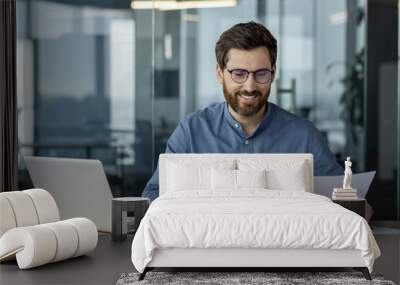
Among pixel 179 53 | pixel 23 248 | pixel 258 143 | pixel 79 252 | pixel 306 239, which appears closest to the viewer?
pixel 306 239

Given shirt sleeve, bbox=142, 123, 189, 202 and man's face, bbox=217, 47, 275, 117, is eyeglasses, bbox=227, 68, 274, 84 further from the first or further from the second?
shirt sleeve, bbox=142, 123, 189, 202

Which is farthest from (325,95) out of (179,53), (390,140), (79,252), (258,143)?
(79,252)

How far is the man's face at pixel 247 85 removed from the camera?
6.33m

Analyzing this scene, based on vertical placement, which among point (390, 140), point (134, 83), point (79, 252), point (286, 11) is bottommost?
point (79, 252)

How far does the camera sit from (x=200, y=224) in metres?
4.81

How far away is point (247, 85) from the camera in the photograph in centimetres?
634

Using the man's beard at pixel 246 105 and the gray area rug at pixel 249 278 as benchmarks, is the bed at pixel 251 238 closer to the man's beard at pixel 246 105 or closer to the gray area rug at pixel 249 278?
the gray area rug at pixel 249 278

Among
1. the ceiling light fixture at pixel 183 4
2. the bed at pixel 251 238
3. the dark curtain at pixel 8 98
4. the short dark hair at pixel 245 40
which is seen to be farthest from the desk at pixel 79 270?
the ceiling light fixture at pixel 183 4

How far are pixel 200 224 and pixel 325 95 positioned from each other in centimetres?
391

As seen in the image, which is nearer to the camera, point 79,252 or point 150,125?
point 79,252

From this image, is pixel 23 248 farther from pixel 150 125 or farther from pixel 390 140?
pixel 390 140

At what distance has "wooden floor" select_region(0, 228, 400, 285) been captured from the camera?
500cm

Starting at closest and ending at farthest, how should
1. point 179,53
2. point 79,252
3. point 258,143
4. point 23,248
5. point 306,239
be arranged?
1. point 306,239
2. point 23,248
3. point 79,252
4. point 258,143
5. point 179,53

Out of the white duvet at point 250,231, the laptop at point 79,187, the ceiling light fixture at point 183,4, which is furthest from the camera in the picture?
the ceiling light fixture at point 183,4
